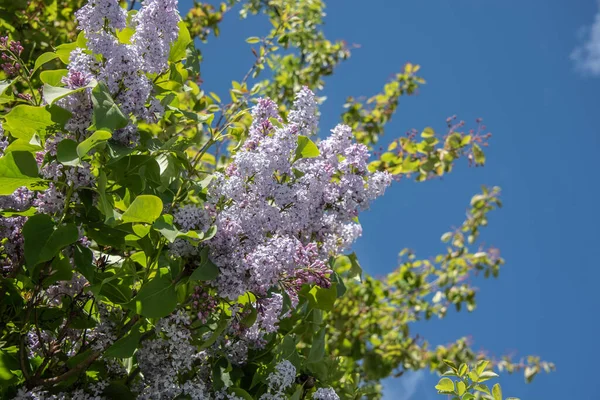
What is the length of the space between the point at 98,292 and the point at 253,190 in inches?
18.6

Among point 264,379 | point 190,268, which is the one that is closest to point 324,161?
point 190,268

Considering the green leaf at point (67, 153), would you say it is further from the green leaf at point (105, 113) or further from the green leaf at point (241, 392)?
the green leaf at point (241, 392)

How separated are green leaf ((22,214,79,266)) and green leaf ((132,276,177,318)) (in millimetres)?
240

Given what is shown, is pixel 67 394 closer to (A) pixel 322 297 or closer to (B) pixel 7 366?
(B) pixel 7 366

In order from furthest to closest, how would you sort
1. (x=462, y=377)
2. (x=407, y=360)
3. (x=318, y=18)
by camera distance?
(x=318, y=18), (x=407, y=360), (x=462, y=377)

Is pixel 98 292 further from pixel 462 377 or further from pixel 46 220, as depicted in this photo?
pixel 462 377

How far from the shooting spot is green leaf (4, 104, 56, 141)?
166cm

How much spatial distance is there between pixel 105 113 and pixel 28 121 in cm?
26

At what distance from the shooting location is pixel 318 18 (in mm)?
6219

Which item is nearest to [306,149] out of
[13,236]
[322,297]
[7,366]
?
[322,297]

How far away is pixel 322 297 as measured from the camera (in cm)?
195

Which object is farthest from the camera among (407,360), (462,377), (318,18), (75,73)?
(318,18)

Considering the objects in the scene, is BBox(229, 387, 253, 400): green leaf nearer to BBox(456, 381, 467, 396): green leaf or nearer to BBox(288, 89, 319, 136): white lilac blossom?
BBox(456, 381, 467, 396): green leaf

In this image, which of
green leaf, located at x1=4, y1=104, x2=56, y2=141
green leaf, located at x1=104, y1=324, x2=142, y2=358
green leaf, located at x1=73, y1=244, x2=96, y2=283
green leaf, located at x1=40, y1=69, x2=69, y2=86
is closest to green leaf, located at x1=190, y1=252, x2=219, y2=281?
green leaf, located at x1=104, y1=324, x2=142, y2=358
